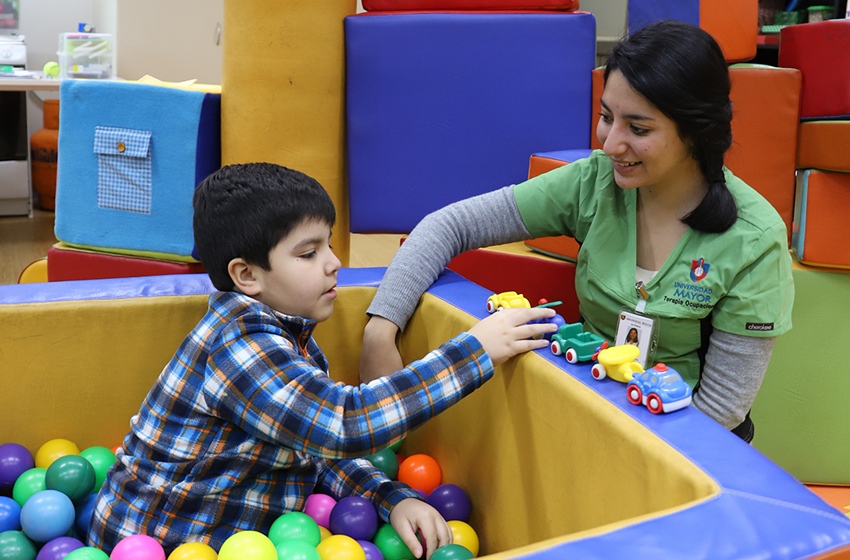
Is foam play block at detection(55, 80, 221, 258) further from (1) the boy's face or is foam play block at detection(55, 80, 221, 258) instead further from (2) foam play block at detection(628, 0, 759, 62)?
(2) foam play block at detection(628, 0, 759, 62)

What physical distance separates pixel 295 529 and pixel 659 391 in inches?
20.1

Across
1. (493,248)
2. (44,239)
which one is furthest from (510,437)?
(44,239)

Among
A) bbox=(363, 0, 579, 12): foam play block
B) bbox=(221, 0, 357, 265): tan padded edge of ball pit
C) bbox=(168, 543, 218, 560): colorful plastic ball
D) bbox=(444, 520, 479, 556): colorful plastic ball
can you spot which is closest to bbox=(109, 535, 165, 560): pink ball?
bbox=(168, 543, 218, 560): colorful plastic ball

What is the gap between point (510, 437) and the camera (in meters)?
1.16

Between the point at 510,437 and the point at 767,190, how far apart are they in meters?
0.91

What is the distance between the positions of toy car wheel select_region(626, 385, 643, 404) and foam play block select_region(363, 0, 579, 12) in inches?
46.7

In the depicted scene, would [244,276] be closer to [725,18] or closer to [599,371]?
[599,371]

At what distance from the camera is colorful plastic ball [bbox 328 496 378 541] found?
120 cm

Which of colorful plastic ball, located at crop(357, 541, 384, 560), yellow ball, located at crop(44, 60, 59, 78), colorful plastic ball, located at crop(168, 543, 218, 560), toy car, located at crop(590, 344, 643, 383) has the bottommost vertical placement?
colorful plastic ball, located at crop(357, 541, 384, 560)

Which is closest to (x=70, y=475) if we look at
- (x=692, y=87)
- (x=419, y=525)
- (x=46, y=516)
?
(x=46, y=516)

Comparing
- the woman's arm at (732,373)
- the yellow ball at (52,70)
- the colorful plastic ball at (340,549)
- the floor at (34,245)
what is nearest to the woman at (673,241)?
the woman's arm at (732,373)

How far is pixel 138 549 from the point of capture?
108 cm

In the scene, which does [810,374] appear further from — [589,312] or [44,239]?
[44,239]

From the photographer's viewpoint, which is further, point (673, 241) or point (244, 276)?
point (673, 241)
